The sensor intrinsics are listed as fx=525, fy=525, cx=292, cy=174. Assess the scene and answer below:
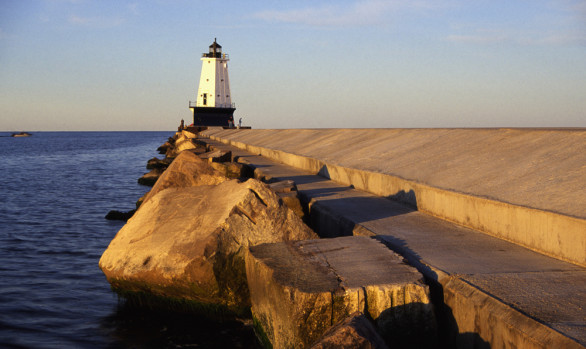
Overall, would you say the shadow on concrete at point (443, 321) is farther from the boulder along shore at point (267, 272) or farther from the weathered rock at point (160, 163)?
the weathered rock at point (160, 163)

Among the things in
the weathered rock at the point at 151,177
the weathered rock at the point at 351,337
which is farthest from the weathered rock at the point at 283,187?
the weathered rock at the point at 151,177

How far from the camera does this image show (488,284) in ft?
9.01

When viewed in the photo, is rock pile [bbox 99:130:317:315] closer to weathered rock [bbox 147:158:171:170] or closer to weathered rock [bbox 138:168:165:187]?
weathered rock [bbox 138:168:165:187]

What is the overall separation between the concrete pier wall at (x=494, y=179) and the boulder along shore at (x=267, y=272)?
107 centimetres

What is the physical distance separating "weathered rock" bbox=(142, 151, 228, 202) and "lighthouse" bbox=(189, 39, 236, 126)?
45.5 m

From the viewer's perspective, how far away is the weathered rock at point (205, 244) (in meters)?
3.96

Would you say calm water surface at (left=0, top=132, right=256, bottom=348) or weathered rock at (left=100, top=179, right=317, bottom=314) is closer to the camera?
weathered rock at (left=100, top=179, right=317, bottom=314)

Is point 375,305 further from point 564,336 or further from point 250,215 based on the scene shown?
point 250,215

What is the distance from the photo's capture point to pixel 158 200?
4895 millimetres

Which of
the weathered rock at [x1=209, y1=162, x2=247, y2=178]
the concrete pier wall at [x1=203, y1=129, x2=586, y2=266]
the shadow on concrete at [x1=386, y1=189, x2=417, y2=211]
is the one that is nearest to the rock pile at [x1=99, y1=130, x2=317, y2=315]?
the concrete pier wall at [x1=203, y1=129, x2=586, y2=266]

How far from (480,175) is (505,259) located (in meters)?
1.68

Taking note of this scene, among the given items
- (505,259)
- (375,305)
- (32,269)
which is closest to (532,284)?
(505,259)

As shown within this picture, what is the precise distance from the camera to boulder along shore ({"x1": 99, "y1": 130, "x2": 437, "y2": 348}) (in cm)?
268

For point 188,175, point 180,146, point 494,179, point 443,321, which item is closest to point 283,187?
point 188,175
